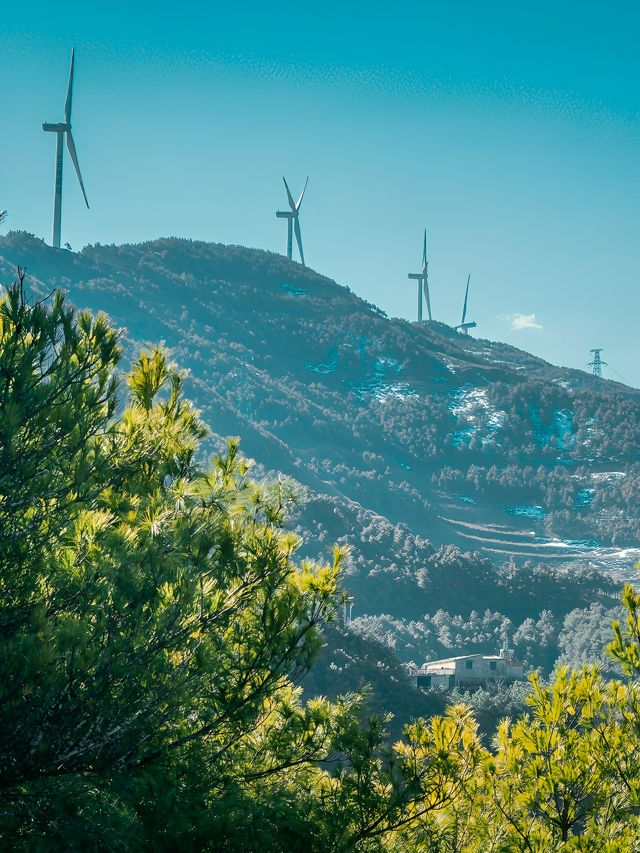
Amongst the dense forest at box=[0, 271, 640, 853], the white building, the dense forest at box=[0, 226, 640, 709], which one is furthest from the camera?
the dense forest at box=[0, 226, 640, 709]

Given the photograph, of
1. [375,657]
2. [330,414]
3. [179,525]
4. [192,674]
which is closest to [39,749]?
[192,674]

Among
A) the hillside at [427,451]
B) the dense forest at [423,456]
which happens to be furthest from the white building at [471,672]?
the hillside at [427,451]

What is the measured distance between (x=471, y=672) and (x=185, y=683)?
57683 millimetres

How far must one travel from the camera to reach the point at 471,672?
62.0 metres

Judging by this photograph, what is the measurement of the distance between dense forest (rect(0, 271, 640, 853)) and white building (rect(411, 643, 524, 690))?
50.0 m

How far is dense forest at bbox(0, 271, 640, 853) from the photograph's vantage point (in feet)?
19.6

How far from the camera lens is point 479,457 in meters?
192

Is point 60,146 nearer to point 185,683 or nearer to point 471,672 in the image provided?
point 471,672

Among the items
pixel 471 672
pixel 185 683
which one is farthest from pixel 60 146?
pixel 185 683

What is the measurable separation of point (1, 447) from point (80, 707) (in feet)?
5.07

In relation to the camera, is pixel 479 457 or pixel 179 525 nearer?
pixel 179 525

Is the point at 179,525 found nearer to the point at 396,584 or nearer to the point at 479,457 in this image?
the point at 396,584

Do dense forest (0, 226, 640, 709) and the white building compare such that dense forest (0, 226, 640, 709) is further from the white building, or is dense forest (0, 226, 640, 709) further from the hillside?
the white building

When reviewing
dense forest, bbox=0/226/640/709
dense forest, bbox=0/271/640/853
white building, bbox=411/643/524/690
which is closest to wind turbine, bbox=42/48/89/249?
dense forest, bbox=0/226/640/709
